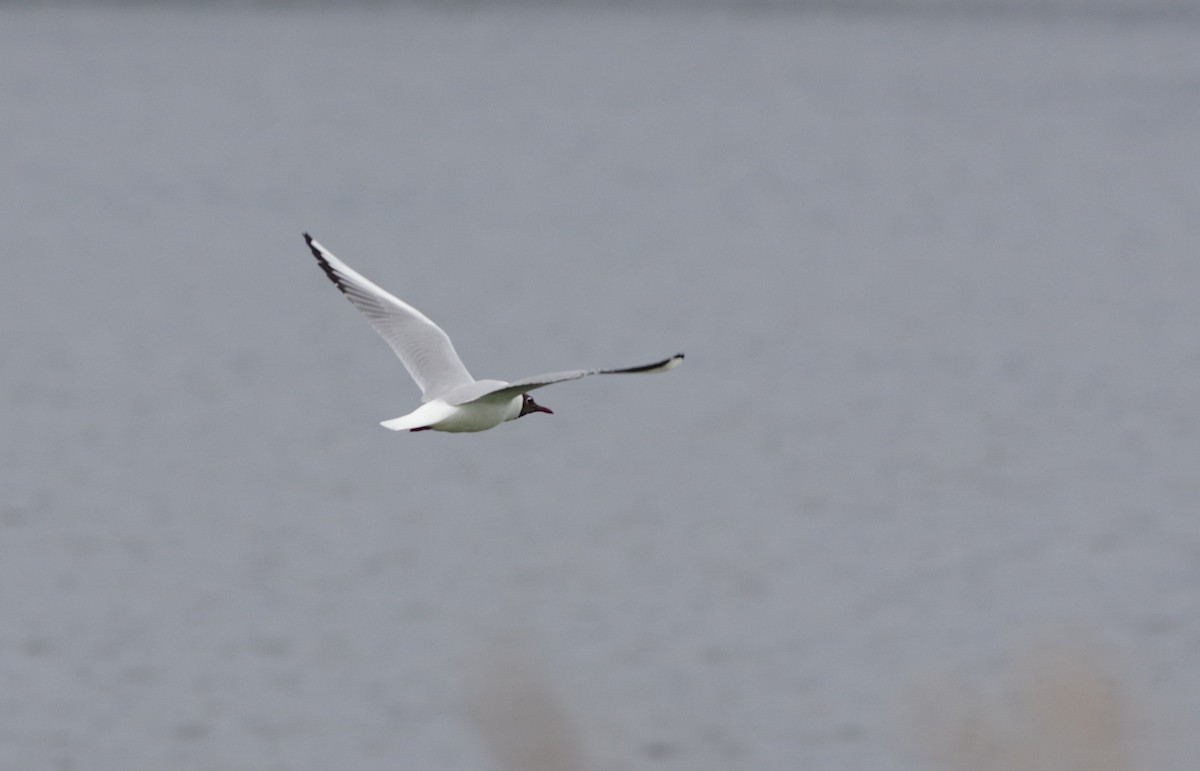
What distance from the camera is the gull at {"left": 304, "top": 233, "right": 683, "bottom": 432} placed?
12.4ft

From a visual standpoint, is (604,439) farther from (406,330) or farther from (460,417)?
(460,417)

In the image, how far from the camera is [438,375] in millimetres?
5227

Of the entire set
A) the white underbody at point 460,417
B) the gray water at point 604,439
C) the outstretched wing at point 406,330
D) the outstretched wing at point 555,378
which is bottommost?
the gray water at point 604,439

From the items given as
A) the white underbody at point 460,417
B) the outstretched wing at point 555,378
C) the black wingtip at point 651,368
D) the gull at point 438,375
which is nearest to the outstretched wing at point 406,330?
the gull at point 438,375

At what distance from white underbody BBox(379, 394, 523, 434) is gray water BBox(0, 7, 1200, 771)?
1.93 ft

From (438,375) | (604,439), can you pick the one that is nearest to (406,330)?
(438,375)

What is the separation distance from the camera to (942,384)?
99.0 feet

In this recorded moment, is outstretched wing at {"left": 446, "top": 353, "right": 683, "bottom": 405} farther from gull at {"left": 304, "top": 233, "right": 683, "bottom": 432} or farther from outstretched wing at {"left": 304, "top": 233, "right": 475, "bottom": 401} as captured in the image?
outstretched wing at {"left": 304, "top": 233, "right": 475, "bottom": 401}

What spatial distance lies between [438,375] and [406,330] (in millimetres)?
496

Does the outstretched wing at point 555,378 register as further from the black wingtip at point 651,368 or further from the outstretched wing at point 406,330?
the outstretched wing at point 406,330

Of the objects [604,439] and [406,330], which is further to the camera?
[604,439]

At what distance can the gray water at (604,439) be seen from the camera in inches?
611

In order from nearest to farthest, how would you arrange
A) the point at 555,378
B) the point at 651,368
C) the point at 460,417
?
the point at 555,378 < the point at 651,368 < the point at 460,417

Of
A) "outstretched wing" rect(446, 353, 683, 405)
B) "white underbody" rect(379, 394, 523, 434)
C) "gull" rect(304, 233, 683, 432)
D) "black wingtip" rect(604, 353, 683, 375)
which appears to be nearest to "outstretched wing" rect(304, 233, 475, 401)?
"gull" rect(304, 233, 683, 432)
